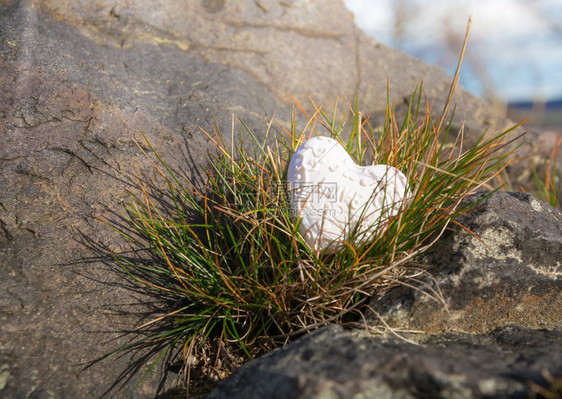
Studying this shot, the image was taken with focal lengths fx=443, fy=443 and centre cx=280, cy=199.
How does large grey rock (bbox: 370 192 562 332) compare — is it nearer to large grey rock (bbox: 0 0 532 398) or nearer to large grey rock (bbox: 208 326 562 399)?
large grey rock (bbox: 208 326 562 399)

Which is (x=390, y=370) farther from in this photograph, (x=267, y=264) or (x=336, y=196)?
(x=267, y=264)

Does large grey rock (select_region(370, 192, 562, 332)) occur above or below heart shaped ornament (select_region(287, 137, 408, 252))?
below

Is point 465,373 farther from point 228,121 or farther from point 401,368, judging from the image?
point 228,121

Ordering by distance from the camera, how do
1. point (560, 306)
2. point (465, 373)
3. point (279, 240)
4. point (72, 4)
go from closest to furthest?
point (465, 373)
point (560, 306)
point (279, 240)
point (72, 4)

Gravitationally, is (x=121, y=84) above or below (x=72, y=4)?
below

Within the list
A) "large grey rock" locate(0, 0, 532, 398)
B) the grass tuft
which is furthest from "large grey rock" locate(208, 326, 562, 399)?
"large grey rock" locate(0, 0, 532, 398)

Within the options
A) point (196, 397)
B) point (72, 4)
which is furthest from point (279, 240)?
point (72, 4)

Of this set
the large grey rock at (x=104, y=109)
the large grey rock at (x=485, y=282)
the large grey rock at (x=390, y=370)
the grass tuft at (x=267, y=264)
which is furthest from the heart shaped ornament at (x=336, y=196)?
the large grey rock at (x=104, y=109)

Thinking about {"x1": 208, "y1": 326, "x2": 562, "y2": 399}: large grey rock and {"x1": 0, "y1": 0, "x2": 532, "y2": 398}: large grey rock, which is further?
{"x1": 0, "y1": 0, "x2": 532, "y2": 398}: large grey rock
